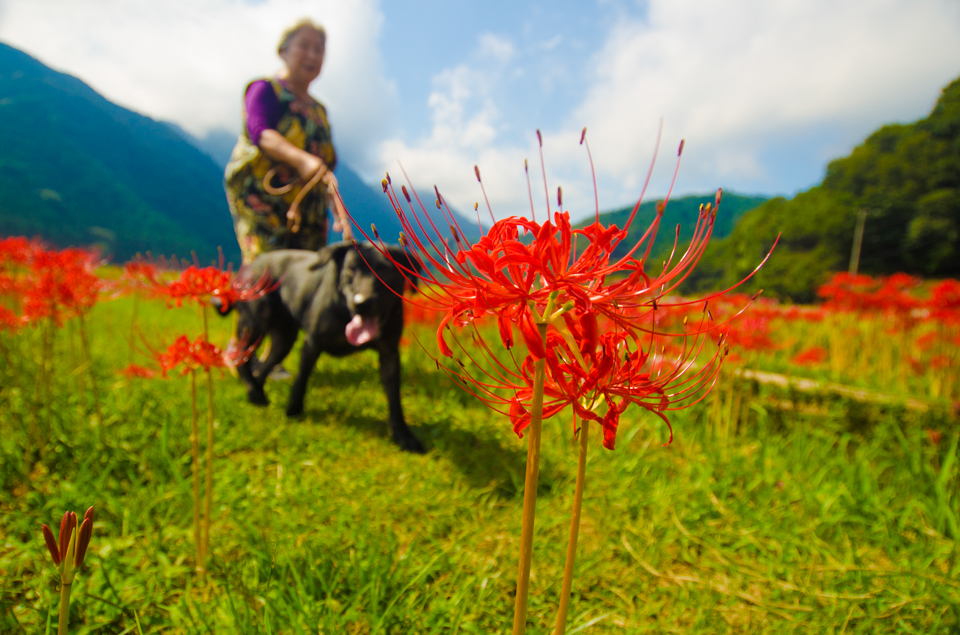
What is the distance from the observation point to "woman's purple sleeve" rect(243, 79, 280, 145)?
297 centimetres

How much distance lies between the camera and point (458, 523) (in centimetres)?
203

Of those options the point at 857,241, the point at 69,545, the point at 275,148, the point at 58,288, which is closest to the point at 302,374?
the point at 58,288

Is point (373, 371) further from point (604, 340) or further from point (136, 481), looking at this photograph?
point (604, 340)

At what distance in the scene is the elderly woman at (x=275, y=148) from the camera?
9.95 feet

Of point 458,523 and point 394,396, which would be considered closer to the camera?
point 458,523

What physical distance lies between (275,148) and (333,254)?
0.90 meters

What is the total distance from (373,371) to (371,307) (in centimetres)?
176

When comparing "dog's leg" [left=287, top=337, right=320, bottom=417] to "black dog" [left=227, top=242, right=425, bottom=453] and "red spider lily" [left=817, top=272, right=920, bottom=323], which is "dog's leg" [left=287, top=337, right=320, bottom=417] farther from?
"red spider lily" [left=817, top=272, right=920, bottom=323]

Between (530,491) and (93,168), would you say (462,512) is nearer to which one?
(530,491)

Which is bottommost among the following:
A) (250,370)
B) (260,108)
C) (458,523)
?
(458,523)

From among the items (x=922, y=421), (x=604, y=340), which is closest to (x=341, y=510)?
(x=604, y=340)

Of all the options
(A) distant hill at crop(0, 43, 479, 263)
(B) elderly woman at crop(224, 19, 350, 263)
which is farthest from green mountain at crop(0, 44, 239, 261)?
(B) elderly woman at crop(224, 19, 350, 263)

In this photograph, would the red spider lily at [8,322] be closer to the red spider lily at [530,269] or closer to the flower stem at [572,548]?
the red spider lily at [530,269]

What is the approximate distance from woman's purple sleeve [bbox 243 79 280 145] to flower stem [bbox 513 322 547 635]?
306 cm
